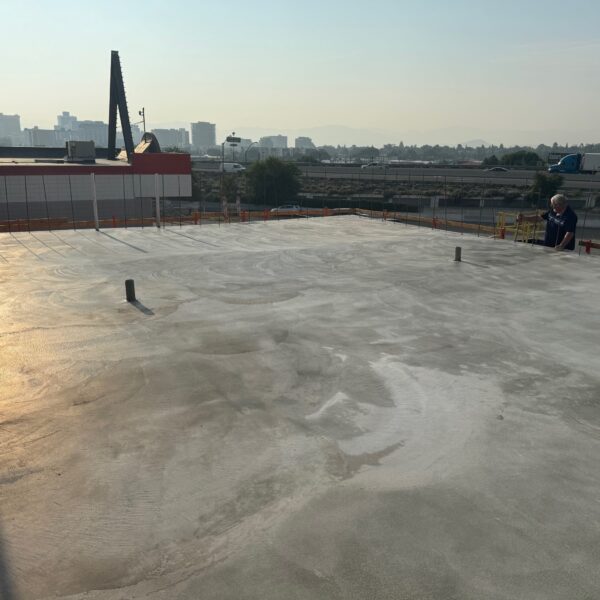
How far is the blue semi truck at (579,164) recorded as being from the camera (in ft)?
284

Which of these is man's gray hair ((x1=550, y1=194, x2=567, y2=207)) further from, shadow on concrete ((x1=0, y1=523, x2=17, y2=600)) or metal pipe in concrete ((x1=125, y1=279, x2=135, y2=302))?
shadow on concrete ((x1=0, y1=523, x2=17, y2=600))

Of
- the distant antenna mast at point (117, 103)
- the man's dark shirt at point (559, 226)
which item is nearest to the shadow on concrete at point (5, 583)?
the man's dark shirt at point (559, 226)

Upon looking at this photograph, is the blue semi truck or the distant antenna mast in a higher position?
the distant antenna mast

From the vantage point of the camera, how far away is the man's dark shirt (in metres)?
21.0

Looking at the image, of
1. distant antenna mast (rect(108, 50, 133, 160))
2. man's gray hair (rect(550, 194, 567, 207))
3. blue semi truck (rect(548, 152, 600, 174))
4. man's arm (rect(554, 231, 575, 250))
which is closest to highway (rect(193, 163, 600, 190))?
blue semi truck (rect(548, 152, 600, 174))

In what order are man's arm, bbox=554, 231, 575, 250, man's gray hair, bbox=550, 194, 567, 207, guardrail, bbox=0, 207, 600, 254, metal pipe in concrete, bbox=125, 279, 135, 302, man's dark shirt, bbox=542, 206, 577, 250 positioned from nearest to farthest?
metal pipe in concrete, bbox=125, 279, 135, 302, man's gray hair, bbox=550, 194, 567, 207, man's dark shirt, bbox=542, 206, 577, 250, man's arm, bbox=554, 231, 575, 250, guardrail, bbox=0, 207, 600, 254

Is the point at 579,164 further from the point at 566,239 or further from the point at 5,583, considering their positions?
the point at 5,583

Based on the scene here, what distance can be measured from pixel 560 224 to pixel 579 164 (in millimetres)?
76471

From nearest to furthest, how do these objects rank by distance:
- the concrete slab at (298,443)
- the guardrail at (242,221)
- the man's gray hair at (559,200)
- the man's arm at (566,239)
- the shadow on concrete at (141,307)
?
the concrete slab at (298,443), the shadow on concrete at (141,307), the man's gray hair at (559,200), the man's arm at (566,239), the guardrail at (242,221)

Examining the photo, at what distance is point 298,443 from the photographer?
770cm

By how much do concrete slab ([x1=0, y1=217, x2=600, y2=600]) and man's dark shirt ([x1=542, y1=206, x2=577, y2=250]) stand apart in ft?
19.5

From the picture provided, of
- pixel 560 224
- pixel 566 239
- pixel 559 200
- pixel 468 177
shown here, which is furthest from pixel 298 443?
pixel 468 177

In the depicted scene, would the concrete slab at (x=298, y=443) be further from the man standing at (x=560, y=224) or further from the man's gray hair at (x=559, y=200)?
the man standing at (x=560, y=224)

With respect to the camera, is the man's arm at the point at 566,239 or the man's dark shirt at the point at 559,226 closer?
the man's dark shirt at the point at 559,226
